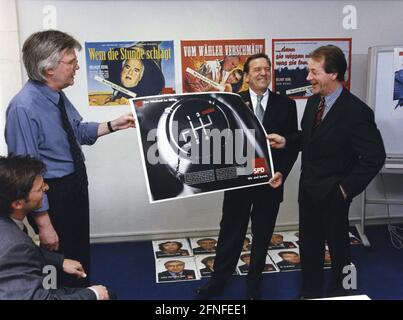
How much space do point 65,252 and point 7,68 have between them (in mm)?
1675

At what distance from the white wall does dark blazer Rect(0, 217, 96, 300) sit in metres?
1.99

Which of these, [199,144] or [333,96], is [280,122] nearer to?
[333,96]

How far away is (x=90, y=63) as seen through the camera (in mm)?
3287

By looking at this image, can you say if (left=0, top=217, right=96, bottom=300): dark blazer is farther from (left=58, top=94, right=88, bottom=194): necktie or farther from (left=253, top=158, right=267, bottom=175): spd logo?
(left=253, top=158, right=267, bottom=175): spd logo

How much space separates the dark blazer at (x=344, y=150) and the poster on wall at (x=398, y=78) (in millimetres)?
1212

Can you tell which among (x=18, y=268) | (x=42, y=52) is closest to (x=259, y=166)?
(x=42, y=52)

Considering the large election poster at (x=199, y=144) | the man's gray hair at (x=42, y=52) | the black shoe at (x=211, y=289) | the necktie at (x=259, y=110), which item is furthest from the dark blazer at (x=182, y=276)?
the man's gray hair at (x=42, y=52)

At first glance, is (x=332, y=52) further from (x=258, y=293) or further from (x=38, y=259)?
(x=38, y=259)

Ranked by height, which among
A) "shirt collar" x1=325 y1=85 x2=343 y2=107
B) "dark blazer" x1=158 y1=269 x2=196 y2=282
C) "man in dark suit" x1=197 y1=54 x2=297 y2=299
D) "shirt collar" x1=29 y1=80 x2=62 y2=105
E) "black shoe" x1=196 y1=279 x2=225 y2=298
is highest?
"shirt collar" x1=29 y1=80 x2=62 y2=105

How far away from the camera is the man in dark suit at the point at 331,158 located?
2213mm

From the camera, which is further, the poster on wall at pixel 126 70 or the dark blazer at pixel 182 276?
the poster on wall at pixel 126 70

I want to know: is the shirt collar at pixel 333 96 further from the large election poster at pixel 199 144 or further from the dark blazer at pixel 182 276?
the dark blazer at pixel 182 276

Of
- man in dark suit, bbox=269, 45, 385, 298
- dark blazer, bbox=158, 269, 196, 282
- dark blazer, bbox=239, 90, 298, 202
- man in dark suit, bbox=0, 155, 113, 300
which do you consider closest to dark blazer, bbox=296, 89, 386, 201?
man in dark suit, bbox=269, 45, 385, 298

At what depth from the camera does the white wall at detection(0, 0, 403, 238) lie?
3.24 meters
